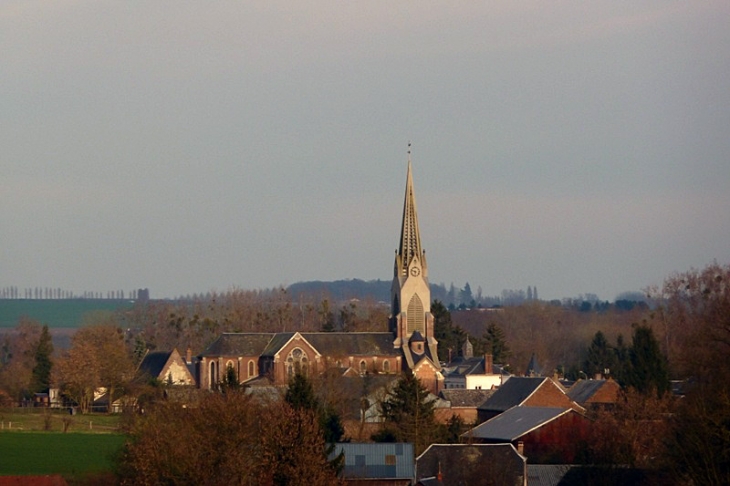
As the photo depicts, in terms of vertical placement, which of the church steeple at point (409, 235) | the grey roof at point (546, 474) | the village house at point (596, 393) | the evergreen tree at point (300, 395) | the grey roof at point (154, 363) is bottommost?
the grey roof at point (546, 474)

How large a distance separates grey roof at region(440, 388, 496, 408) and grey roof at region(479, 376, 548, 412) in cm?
238

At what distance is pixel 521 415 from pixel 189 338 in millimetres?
74913

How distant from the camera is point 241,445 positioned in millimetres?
38844

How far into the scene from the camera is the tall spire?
11006 centimetres

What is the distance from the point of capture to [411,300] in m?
109

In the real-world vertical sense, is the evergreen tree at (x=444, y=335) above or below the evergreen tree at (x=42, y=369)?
above

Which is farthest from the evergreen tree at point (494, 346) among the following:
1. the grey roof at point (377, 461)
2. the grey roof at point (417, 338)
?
the grey roof at point (377, 461)

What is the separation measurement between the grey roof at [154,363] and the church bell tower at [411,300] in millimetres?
17476

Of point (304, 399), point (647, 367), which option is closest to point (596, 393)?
point (647, 367)

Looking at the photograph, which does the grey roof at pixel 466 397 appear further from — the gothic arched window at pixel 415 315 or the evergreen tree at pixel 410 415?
the gothic arched window at pixel 415 315

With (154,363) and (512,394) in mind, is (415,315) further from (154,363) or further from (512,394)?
(512,394)

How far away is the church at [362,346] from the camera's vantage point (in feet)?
342

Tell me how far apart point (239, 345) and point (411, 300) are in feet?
44.7

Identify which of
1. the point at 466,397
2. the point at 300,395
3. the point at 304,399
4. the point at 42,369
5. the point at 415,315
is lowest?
the point at 466,397
